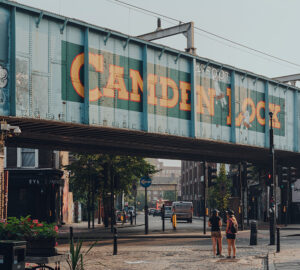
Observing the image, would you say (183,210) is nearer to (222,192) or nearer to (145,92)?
(222,192)

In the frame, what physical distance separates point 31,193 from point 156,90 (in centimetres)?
1956

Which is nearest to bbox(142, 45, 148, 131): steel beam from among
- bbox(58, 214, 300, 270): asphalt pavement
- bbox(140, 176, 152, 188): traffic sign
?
bbox(58, 214, 300, 270): asphalt pavement

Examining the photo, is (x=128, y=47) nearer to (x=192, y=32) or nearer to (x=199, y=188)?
(x=192, y=32)

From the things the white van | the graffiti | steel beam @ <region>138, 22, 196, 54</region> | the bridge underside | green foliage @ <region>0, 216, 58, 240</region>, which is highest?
steel beam @ <region>138, 22, 196, 54</region>

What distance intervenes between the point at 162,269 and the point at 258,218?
50.2 meters

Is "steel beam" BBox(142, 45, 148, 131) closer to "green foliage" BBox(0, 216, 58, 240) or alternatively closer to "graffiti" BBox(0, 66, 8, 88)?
"graffiti" BBox(0, 66, 8, 88)

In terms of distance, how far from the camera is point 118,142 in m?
33.4

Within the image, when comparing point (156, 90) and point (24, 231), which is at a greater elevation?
point (156, 90)

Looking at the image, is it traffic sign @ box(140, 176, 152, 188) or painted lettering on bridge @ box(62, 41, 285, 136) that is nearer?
painted lettering on bridge @ box(62, 41, 285, 136)

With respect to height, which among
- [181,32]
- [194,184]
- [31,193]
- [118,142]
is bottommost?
[31,193]

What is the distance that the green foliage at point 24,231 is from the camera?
1237cm

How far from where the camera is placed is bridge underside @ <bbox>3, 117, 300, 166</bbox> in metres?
26.9

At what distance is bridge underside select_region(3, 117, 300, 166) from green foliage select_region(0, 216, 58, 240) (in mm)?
10885

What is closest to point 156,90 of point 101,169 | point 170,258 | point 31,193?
point 170,258
